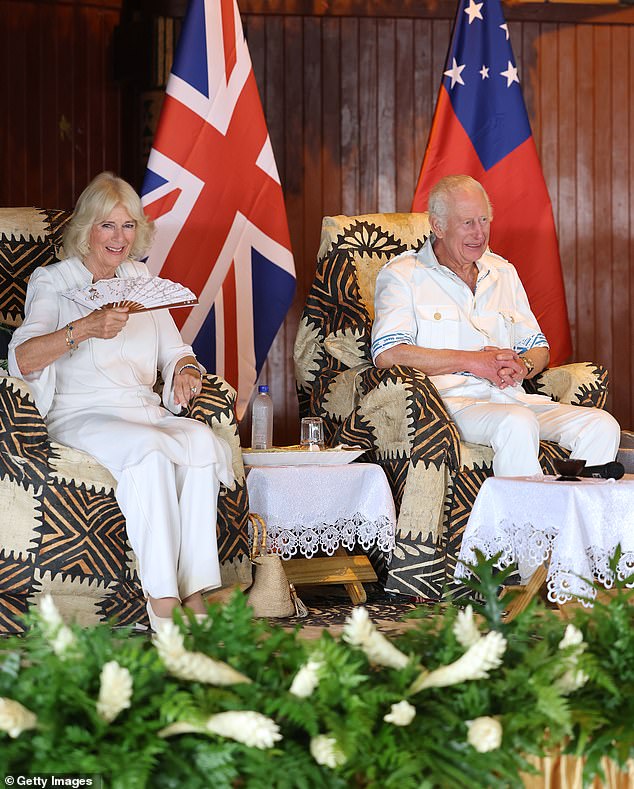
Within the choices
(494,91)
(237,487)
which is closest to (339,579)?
(237,487)

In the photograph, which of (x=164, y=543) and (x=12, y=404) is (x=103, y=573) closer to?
(x=164, y=543)

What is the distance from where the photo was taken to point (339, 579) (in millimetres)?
3432

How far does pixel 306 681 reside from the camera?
1.28m

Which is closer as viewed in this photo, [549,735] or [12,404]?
[549,735]

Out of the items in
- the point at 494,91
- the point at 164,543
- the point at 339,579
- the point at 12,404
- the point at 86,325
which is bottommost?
the point at 339,579

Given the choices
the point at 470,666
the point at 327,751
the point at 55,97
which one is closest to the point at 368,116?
the point at 55,97

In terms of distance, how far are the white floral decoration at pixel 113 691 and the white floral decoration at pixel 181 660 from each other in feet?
0.22

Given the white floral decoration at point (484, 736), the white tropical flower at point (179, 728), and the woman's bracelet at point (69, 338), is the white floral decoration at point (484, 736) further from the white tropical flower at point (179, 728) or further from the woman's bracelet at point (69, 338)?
the woman's bracelet at point (69, 338)

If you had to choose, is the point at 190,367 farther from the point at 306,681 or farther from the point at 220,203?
the point at 306,681

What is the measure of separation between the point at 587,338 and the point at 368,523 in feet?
8.93

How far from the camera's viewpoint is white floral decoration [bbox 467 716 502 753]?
4.23ft

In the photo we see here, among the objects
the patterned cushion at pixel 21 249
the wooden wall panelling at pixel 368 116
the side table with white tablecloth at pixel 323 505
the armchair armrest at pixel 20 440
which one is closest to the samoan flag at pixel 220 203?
the patterned cushion at pixel 21 249

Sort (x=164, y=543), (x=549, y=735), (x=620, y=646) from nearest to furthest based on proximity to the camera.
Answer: (x=549, y=735) < (x=620, y=646) < (x=164, y=543)

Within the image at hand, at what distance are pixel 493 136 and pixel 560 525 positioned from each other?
8.64 feet
